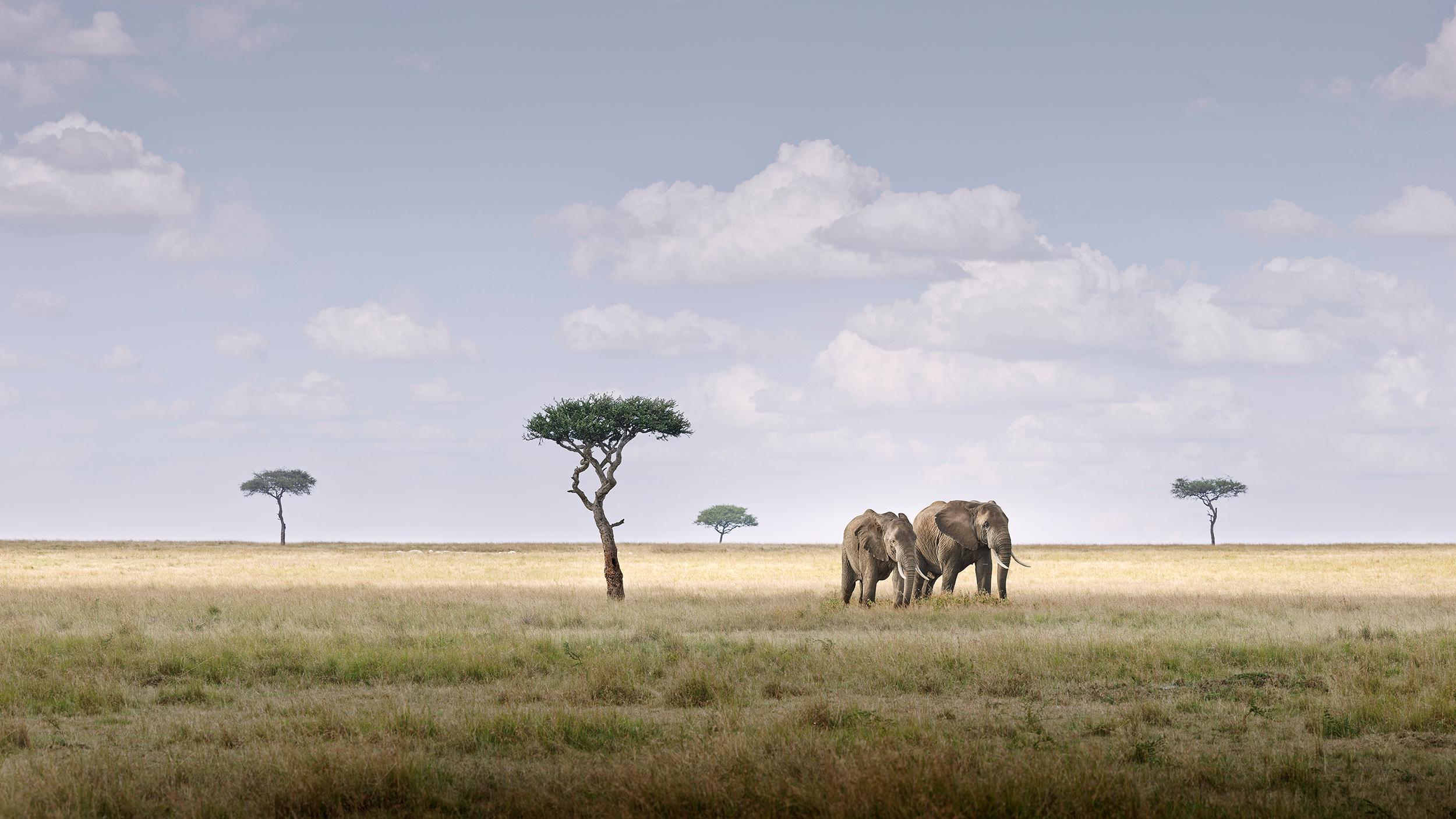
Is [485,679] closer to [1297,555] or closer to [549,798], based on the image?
[549,798]

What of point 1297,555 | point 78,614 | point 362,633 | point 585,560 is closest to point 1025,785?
point 362,633

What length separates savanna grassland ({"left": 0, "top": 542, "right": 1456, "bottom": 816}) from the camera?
9.09 meters

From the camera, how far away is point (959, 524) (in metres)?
31.9

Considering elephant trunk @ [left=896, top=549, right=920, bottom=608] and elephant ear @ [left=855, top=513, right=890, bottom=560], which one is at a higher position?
elephant ear @ [left=855, top=513, right=890, bottom=560]

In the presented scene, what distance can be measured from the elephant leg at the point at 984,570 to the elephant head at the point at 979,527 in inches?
7.6

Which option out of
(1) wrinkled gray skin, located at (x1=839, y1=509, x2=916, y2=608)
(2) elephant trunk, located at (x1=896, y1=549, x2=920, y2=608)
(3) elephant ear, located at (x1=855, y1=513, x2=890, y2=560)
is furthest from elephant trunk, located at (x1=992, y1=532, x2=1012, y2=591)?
(2) elephant trunk, located at (x1=896, y1=549, x2=920, y2=608)

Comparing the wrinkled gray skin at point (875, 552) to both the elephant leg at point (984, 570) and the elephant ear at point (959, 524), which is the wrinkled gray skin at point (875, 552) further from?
the elephant leg at point (984, 570)

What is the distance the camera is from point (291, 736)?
12.0m

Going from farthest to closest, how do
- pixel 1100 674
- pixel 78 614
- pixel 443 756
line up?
pixel 78 614
pixel 1100 674
pixel 443 756

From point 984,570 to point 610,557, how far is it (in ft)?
35.3

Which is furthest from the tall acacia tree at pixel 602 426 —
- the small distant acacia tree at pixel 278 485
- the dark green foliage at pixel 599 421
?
the small distant acacia tree at pixel 278 485

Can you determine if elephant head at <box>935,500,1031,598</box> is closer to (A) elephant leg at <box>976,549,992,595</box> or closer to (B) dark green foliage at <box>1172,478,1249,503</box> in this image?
(A) elephant leg at <box>976,549,992,595</box>

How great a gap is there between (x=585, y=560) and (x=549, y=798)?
190ft

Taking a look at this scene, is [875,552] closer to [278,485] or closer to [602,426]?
[602,426]
